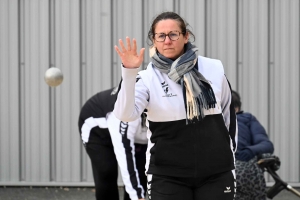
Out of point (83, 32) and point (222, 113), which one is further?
point (83, 32)

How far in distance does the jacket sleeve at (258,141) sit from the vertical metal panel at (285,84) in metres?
2.97

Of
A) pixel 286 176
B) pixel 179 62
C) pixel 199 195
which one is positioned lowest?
pixel 286 176

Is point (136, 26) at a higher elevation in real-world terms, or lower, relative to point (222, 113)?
higher

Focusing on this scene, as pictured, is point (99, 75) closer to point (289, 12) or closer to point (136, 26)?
point (136, 26)

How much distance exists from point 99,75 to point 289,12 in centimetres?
258

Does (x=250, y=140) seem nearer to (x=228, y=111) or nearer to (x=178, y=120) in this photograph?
(x=228, y=111)

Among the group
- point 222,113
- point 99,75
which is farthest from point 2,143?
point 222,113

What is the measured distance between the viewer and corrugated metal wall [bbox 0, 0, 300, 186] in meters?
9.27

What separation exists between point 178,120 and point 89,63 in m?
5.46

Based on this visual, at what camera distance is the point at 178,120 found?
4.09 meters

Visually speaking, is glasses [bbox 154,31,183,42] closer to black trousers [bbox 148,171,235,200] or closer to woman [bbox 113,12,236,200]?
woman [bbox 113,12,236,200]

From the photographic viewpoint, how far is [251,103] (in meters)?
9.33

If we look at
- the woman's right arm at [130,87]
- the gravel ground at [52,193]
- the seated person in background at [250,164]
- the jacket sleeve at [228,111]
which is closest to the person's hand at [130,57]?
the woman's right arm at [130,87]

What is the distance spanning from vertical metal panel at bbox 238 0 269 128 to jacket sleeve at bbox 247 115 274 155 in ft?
9.62
